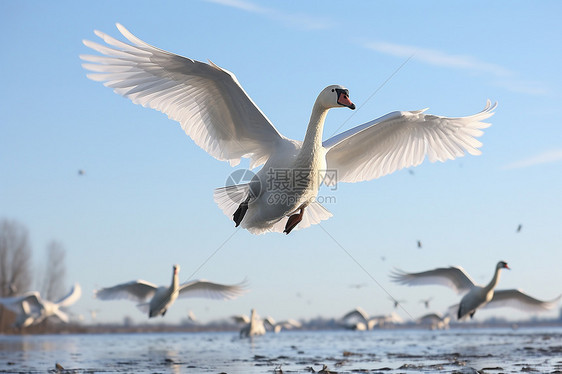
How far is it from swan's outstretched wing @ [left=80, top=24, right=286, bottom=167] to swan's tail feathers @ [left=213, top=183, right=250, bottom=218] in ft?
1.66

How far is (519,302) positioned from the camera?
24.9 meters

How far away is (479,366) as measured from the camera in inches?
551

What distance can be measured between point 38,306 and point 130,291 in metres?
12.1

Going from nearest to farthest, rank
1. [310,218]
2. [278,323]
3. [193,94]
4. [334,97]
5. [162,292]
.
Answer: [334,97] < [193,94] < [310,218] < [162,292] < [278,323]

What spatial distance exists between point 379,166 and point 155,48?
5449 mm

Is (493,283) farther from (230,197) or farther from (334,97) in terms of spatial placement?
(334,97)

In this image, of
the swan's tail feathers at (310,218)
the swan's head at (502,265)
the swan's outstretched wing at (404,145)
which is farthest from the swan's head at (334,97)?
the swan's head at (502,265)

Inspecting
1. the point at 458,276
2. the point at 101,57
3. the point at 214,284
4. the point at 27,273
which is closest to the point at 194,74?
the point at 101,57

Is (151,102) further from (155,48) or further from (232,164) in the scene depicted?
(232,164)

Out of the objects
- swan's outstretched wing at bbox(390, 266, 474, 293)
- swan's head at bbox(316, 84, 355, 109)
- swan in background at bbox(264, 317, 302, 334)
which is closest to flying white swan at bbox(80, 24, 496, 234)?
swan's head at bbox(316, 84, 355, 109)

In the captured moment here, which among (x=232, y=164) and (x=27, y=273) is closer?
(x=232, y=164)

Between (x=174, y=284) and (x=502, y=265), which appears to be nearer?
(x=174, y=284)

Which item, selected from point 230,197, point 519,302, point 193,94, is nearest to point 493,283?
point 519,302

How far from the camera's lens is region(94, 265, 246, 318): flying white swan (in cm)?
2236
